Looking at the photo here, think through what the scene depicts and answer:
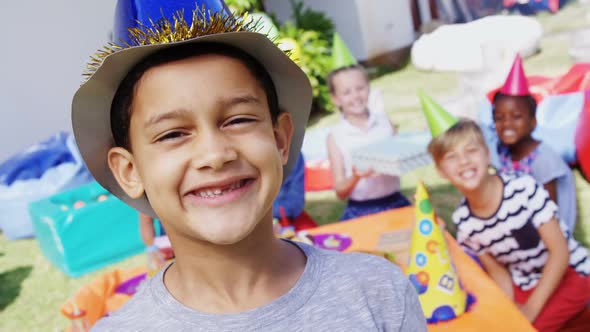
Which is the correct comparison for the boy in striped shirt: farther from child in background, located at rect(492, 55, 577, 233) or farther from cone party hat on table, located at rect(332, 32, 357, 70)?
cone party hat on table, located at rect(332, 32, 357, 70)

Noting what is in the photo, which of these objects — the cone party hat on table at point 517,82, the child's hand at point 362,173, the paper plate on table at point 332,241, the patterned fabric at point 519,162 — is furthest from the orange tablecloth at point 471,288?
the cone party hat on table at point 517,82

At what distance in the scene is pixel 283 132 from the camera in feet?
3.34

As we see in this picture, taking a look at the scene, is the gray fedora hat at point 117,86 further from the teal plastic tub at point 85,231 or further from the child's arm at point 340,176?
the teal plastic tub at point 85,231

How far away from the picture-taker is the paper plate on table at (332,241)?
2295 mm

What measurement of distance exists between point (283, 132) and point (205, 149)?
0.82 feet

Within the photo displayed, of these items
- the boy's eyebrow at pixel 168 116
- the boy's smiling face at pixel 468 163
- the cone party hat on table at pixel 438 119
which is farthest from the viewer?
the cone party hat on table at pixel 438 119

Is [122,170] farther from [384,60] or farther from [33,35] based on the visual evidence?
[384,60]

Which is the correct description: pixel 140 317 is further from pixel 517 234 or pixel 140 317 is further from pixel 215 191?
pixel 517 234

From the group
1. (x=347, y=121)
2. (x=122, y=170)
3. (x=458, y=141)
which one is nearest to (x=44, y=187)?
(x=347, y=121)

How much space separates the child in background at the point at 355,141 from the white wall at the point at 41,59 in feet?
14.3

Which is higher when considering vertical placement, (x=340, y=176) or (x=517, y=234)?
(x=517, y=234)

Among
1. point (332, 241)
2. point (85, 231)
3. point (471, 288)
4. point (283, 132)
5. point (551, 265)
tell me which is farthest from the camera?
point (85, 231)

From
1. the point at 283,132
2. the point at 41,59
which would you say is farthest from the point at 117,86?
the point at 41,59

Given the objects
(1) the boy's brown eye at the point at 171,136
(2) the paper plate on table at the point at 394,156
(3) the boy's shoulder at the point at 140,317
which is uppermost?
(1) the boy's brown eye at the point at 171,136
